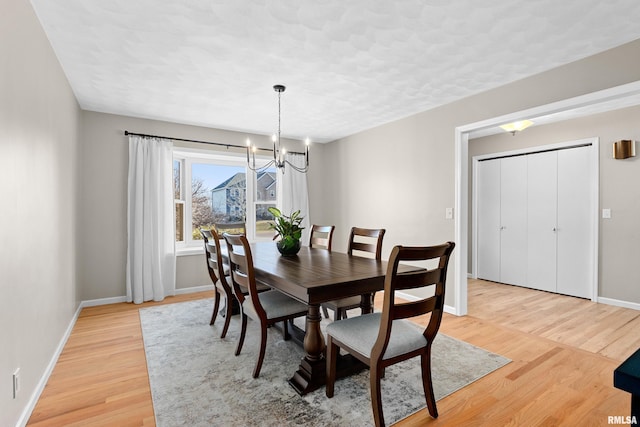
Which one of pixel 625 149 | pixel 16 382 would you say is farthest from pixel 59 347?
pixel 625 149

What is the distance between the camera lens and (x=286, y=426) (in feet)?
5.63

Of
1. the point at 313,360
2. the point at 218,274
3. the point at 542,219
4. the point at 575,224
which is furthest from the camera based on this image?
the point at 542,219

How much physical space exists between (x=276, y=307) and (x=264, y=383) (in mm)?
495

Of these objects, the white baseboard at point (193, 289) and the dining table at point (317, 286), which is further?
the white baseboard at point (193, 289)

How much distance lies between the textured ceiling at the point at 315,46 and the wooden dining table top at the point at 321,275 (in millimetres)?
1636

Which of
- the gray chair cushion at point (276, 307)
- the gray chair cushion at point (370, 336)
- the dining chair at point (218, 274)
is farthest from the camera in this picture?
the dining chair at point (218, 274)

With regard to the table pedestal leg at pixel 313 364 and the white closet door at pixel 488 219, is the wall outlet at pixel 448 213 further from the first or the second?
the table pedestal leg at pixel 313 364

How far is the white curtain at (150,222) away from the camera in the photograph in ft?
13.2

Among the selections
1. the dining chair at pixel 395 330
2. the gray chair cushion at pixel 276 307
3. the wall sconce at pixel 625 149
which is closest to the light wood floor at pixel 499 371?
the dining chair at pixel 395 330

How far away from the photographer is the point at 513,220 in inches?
197

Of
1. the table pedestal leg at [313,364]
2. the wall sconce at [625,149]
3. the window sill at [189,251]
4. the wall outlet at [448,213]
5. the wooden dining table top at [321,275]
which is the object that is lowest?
the table pedestal leg at [313,364]

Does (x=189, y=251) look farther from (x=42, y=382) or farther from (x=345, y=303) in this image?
(x=345, y=303)

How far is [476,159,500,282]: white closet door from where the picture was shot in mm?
5199

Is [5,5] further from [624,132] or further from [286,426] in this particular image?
[624,132]
